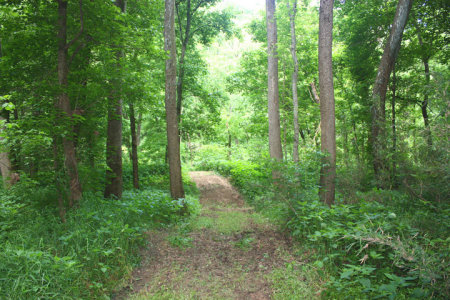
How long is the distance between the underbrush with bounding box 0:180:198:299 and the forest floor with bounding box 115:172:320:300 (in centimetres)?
36

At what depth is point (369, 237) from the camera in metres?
2.75

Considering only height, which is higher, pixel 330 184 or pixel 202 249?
pixel 330 184

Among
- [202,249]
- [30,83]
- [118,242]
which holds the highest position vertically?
[30,83]

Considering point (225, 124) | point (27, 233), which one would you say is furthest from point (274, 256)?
point (225, 124)

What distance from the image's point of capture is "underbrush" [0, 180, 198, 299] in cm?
283

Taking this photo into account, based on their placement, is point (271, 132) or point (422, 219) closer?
point (422, 219)

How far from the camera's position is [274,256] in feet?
14.3

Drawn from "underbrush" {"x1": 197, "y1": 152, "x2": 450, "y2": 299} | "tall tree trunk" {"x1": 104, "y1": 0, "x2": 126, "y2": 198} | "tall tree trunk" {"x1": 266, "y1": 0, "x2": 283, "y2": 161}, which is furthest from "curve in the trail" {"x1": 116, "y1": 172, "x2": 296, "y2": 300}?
"tall tree trunk" {"x1": 266, "y1": 0, "x2": 283, "y2": 161}

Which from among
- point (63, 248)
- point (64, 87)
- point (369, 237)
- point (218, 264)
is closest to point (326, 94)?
point (369, 237)

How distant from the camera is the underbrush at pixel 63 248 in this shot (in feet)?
9.28

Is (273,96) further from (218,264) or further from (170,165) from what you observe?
(218,264)

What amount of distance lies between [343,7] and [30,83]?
41.9ft

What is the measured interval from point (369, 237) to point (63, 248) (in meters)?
4.06

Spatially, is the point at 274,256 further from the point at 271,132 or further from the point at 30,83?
the point at 271,132
